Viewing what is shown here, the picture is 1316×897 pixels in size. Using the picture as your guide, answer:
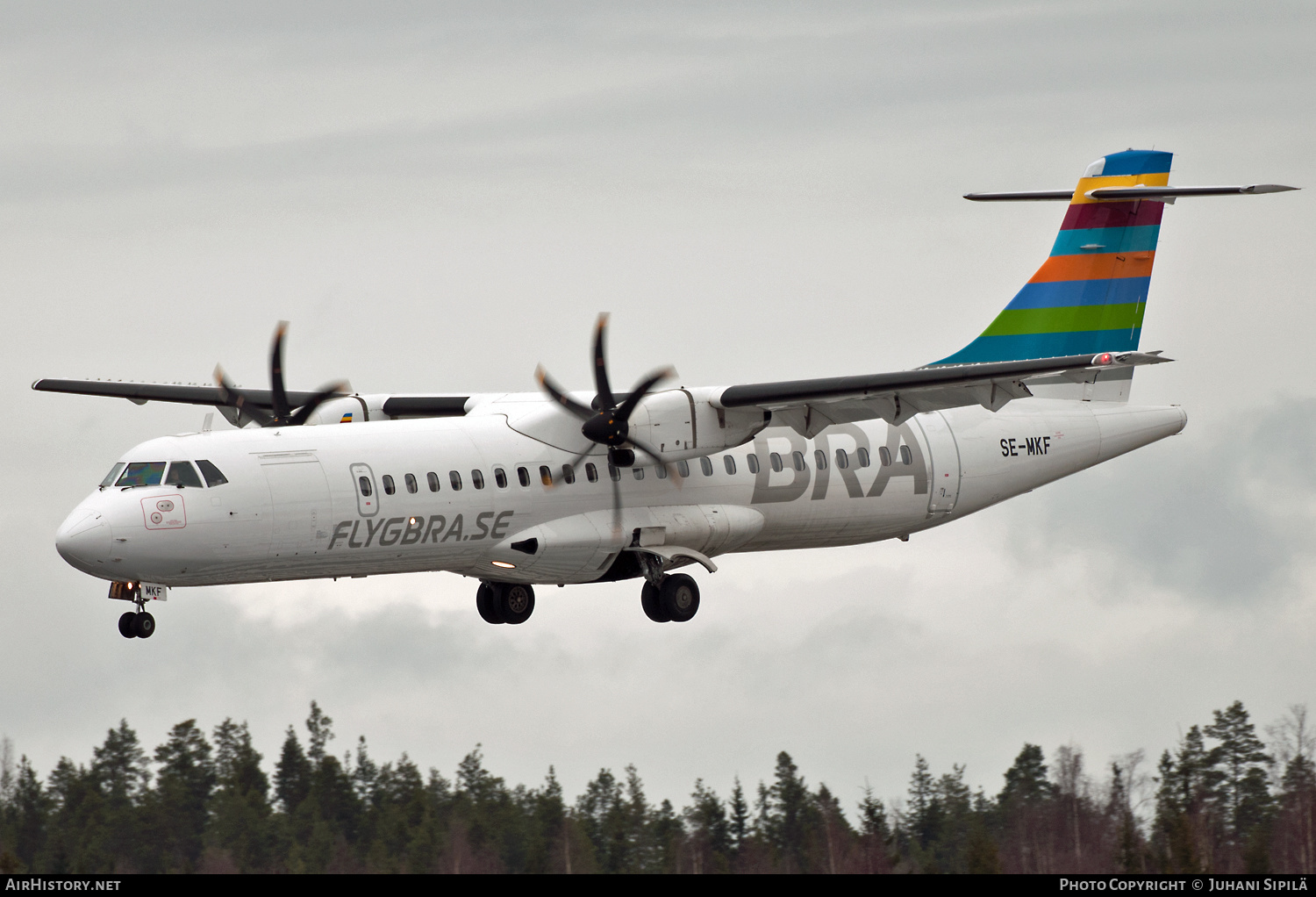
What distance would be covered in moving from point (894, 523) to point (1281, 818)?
14.3m

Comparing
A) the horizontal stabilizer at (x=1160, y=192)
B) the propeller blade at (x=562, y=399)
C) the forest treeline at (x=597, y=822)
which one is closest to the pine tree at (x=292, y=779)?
the forest treeline at (x=597, y=822)

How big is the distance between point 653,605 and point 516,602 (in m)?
2.68

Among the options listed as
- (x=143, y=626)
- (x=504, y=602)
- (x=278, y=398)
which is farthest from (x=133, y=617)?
(x=504, y=602)

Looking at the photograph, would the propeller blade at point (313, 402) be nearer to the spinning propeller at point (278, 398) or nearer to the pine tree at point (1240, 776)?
the spinning propeller at point (278, 398)

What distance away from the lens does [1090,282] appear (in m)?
35.3

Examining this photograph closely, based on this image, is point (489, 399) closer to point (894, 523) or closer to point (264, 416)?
point (264, 416)

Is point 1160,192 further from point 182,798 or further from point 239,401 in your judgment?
point 182,798

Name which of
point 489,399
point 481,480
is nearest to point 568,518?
point 481,480

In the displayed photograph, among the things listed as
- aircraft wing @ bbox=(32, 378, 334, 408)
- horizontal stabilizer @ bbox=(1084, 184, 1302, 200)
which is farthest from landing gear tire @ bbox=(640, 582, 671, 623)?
horizontal stabilizer @ bbox=(1084, 184, 1302, 200)

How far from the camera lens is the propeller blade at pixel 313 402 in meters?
30.6

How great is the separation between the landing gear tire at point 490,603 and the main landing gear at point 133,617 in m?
7.47

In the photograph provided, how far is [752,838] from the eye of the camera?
40750 mm

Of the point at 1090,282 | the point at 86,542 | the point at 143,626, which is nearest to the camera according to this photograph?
the point at 86,542

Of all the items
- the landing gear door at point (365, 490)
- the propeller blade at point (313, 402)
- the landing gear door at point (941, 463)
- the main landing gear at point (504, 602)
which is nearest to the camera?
the landing gear door at point (365, 490)
